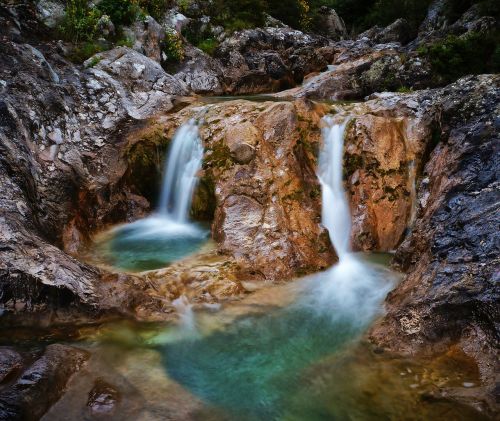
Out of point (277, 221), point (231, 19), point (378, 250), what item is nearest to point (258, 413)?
point (277, 221)

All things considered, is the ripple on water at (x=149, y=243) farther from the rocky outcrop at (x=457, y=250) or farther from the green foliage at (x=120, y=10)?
the green foliage at (x=120, y=10)

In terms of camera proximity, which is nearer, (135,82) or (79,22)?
(135,82)

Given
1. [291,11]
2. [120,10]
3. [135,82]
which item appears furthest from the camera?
[291,11]

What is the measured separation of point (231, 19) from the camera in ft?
50.8

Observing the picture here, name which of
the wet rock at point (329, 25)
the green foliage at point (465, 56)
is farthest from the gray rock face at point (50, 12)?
the wet rock at point (329, 25)

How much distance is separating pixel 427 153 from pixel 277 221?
116 inches

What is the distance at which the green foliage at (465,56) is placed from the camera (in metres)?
10.0

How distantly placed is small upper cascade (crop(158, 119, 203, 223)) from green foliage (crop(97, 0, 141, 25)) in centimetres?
509

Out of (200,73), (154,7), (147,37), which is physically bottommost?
(200,73)

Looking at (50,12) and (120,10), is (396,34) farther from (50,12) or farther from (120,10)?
(50,12)

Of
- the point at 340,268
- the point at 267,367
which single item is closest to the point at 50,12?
the point at 340,268

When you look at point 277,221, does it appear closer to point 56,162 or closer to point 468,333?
point 468,333

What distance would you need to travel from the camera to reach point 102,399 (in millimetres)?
3785

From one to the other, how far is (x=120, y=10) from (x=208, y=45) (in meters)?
3.35
